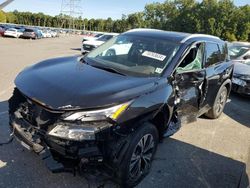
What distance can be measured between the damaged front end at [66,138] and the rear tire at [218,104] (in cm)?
361

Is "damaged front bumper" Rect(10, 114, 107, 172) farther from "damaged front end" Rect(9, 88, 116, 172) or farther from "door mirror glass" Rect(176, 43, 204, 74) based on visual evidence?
"door mirror glass" Rect(176, 43, 204, 74)

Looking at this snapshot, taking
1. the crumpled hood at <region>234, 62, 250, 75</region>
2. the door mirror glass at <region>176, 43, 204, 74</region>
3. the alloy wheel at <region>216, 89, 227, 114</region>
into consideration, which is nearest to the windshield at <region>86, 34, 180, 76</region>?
the door mirror glass at <region>176, 43, 204, 74</region>

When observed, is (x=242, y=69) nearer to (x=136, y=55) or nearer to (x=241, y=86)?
(x=241, y=86)

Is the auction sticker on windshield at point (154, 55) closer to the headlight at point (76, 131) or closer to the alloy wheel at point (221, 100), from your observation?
the headlight at point (76, 131)

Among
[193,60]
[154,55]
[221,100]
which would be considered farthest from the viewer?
[221,100]

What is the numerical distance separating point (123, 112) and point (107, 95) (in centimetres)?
25

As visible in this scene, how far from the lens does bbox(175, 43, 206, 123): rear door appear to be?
13.7 feet

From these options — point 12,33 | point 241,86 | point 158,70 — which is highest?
point 158,70

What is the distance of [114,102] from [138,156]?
2.68ft

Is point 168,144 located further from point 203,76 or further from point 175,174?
point 203,76

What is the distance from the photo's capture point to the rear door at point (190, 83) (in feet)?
13.7

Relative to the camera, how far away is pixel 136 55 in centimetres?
443

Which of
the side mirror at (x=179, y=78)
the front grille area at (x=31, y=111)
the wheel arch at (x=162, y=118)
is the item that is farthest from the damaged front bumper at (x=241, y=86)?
the front grille area at (x=31, y=111)

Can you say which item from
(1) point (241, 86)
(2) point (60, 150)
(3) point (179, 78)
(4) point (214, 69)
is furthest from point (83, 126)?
(1) point (241, 86)
